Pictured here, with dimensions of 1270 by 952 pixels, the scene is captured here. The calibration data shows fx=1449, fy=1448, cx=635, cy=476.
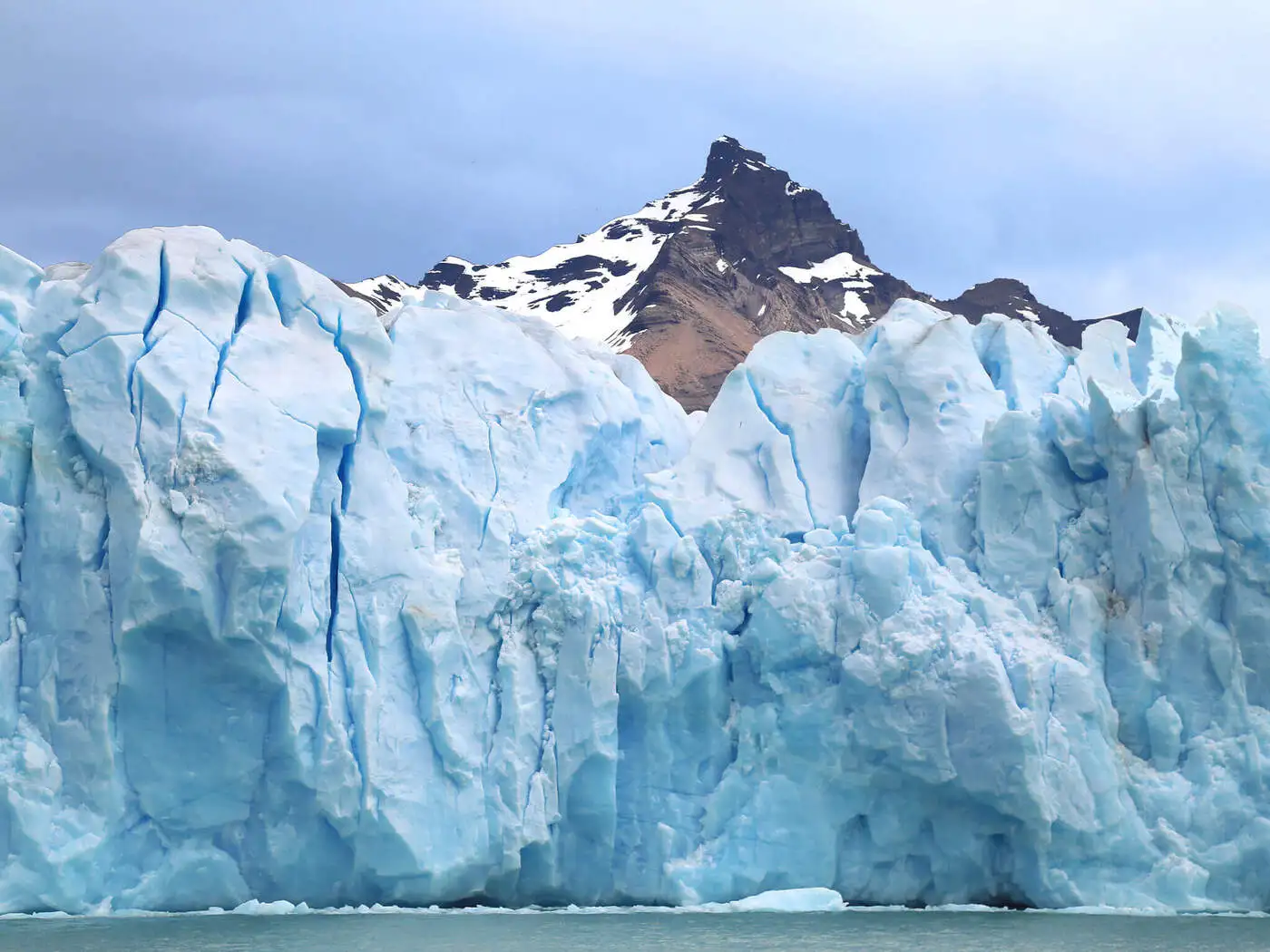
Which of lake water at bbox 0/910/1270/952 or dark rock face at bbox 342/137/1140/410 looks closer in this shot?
lake water at bbox 0/910/1270/952

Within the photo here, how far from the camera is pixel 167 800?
15.7 meters

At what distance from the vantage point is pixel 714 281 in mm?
58438

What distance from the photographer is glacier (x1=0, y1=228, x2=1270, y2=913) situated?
1579 cm

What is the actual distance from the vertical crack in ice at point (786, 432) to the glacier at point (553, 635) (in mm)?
105

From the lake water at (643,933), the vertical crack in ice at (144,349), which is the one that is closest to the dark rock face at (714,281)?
the vertical crack in ice at (144,349)

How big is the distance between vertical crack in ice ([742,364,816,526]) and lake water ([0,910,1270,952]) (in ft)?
17.5

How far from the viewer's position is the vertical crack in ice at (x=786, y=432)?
1920cm

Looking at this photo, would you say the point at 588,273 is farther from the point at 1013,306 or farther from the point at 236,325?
the point at 236,325

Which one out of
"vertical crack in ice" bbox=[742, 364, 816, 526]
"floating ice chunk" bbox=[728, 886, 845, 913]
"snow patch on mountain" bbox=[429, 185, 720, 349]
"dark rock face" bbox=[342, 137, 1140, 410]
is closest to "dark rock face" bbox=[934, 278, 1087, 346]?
"dark rock face" bbox=[342, 137, 1140, 410]

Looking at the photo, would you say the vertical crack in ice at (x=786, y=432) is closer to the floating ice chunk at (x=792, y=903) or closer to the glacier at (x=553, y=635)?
the glacier at (x=553, y=635)

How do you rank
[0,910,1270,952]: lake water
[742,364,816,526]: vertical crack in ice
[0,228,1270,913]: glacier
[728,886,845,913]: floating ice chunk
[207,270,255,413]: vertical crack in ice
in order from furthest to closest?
[742,364,816,526]: vertical crack in ice, [728,886,845,913]: floating ice chunk, [207,270,255,413]: vertical crack in ice, [0,228,1270,913]: glacier, [0,910,1270,952]: lake water

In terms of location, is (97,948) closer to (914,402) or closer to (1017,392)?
(914,402)

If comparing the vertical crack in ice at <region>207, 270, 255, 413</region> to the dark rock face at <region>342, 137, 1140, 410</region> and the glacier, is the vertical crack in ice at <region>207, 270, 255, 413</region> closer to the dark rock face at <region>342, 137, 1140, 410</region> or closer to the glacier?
the glacier

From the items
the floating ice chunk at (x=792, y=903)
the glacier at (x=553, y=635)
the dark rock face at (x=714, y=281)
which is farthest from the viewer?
the dark rock face at (x=714, y=281)
